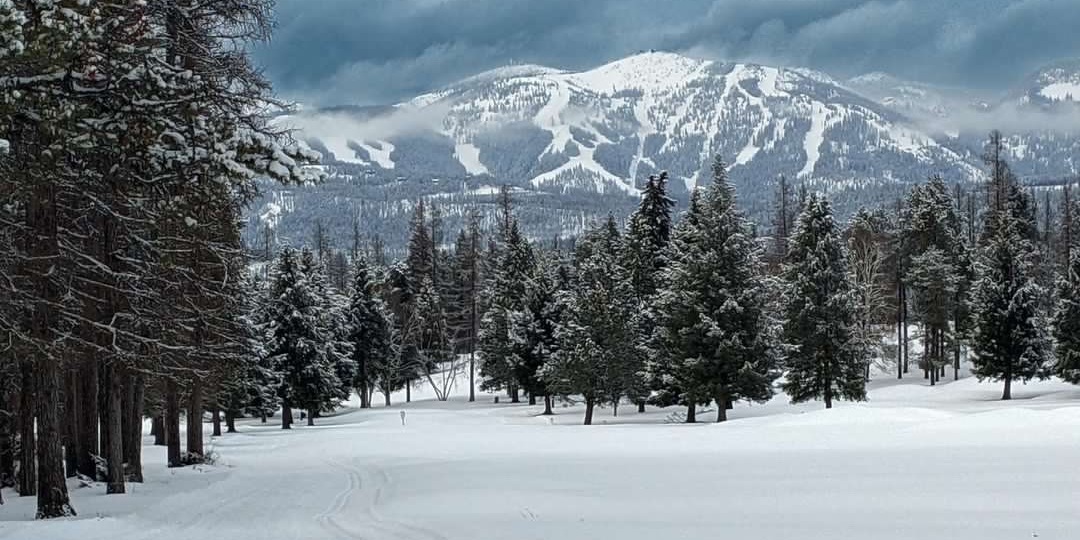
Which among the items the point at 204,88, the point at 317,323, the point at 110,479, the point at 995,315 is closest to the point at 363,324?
the point at 317,323

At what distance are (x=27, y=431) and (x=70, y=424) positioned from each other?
364 cm

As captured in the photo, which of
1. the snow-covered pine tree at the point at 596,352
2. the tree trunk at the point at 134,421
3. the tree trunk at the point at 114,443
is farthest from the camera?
the snow-covered pine tree at the point at 596,352

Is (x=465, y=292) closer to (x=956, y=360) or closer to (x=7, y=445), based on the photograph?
(x=956, y=360)

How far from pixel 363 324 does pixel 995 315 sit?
126ft

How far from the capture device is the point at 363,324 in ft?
202

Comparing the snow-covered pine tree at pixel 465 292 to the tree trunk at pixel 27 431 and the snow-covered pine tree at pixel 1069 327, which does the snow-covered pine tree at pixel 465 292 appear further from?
the tree trunk at pixel 27 431

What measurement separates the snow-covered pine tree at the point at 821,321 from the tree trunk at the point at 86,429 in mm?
27375

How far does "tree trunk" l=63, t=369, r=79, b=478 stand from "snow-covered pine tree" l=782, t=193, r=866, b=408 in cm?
2756

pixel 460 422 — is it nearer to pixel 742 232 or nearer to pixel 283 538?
pixel 742 232

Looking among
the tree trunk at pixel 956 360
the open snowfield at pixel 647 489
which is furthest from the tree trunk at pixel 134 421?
the tree trunk at pixel 956 360

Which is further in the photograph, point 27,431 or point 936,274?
point 936,274

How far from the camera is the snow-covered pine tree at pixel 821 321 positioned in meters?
38.9

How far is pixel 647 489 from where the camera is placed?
1489 cm

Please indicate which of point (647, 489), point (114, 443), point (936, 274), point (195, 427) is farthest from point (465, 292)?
point (647, 489)
